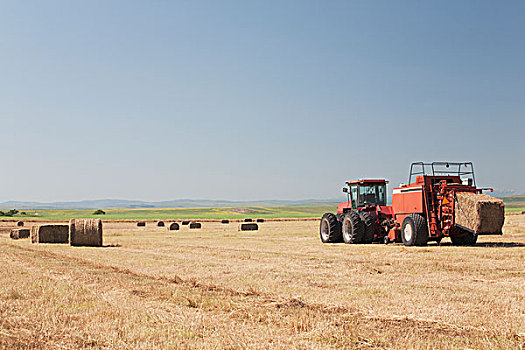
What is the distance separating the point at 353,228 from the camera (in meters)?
20.2

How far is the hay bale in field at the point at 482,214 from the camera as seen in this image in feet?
53.2

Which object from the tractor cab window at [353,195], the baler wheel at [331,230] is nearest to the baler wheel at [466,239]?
the tractor cab window at [353,195]

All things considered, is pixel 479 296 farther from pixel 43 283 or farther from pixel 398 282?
pixel 43 283

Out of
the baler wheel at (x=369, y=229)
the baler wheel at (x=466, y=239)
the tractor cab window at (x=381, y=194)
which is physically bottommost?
the baler wheel at (x=466, y=239)

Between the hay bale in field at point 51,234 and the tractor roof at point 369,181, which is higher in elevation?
the tractor roof at point 369,181

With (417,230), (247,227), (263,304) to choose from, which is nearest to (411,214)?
(417,230)

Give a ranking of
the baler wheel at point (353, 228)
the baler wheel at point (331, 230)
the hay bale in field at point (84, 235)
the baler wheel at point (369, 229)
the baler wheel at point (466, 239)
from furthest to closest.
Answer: the baler wheel at point (331, 230) < the hay bale in field at point (84, 235) < the baler wheel at point (369, 229) < the baler wheel at point (353, 228) < the baler wheel at point (466, 239)

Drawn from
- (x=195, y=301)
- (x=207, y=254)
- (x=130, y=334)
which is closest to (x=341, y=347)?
(x=130, y=334)

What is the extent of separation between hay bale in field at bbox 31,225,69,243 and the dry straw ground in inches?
361

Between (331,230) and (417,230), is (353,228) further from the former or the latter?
(417,230)

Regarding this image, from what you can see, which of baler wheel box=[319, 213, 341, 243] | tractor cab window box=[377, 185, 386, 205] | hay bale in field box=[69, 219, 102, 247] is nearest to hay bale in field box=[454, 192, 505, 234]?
tractor cab window box=[377, 185, 386, 205]

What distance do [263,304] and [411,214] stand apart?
39.6ft

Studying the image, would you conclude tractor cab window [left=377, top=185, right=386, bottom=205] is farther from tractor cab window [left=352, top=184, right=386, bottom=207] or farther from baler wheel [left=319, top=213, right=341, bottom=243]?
baler wheel [left=319, top=213, right=341, bottom=243]

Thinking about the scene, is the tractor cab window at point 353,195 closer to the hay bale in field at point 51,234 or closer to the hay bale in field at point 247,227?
the hay bale in field at point 51,234
